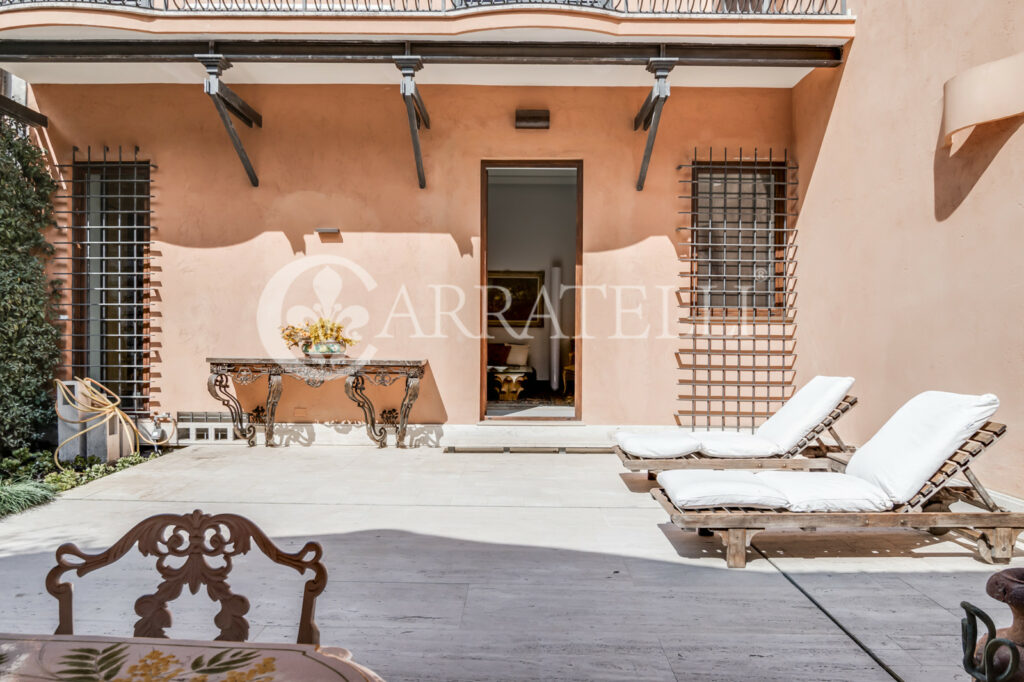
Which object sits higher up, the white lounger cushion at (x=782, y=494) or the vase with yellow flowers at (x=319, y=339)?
the vase with yellow flowers at (x=319, y=339)

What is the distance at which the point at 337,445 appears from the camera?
273 inches

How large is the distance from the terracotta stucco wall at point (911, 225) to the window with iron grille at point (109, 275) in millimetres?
7100

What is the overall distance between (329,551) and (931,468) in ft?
10.9

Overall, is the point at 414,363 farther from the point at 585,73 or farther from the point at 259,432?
the point at 585,73

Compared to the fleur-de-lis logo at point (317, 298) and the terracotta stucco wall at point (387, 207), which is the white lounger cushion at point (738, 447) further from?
the fleur-de-lis logo at point (317, 298)

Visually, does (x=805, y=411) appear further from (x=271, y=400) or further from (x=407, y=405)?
(x=271, y=400)

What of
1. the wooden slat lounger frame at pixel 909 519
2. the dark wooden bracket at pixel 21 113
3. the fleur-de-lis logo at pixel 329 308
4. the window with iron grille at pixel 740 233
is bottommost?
the wooden slat lounger frame at pixel 909 519

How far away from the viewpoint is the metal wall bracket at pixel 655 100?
19.7ft

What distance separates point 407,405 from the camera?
21.7ft

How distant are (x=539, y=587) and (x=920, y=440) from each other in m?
A: 2.28

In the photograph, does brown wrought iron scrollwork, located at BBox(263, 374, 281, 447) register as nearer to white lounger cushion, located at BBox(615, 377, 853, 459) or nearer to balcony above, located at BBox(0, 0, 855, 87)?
balcony above, located at BBox(0, 0, 855, 87)

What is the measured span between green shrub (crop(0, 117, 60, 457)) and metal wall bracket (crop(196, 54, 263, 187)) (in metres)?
2.11

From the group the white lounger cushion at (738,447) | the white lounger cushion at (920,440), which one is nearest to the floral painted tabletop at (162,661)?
the white lounger cushion at (920,440)

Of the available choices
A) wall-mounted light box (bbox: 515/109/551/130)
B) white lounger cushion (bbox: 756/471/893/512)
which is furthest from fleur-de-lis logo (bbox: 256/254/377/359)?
white lounger cushion (bbox: 756/471/893/512)
